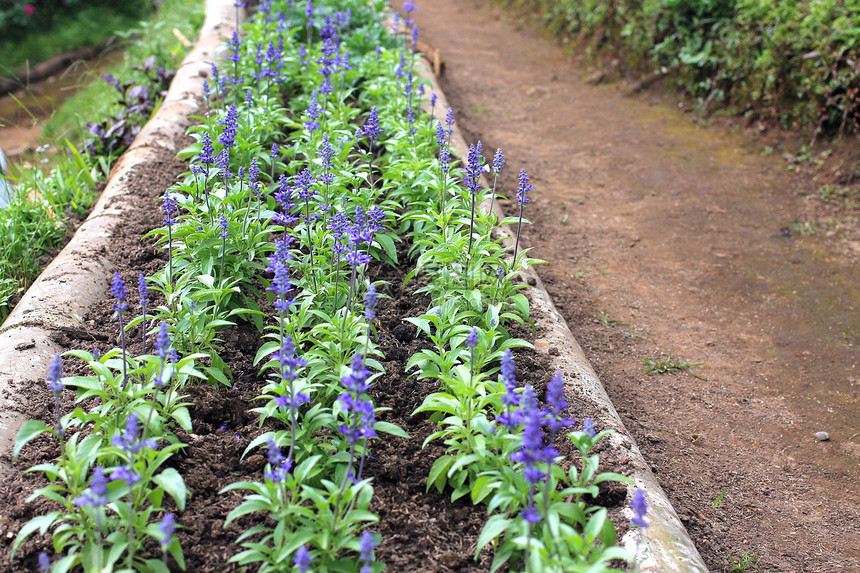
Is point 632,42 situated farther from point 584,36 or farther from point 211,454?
point 211,454

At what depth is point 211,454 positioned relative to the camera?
2.84m

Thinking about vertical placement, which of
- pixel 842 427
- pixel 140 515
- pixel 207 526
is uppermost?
pixel 140 515

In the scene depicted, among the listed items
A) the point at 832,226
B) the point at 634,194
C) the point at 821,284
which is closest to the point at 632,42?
the point at 634,194

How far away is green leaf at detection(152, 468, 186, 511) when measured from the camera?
2.25m

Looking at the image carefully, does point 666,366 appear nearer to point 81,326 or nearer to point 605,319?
point 605,319

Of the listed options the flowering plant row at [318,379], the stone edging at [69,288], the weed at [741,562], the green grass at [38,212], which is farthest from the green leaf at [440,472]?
the green grass at [38,212]

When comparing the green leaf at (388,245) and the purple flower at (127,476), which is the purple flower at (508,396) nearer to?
the purple flower at (127,476)

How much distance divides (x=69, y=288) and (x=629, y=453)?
9.90 feet

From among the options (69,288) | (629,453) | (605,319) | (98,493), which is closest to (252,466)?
(98,493)

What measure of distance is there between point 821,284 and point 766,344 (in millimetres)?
995

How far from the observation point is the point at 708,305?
498 cm

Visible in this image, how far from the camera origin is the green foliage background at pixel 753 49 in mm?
6688

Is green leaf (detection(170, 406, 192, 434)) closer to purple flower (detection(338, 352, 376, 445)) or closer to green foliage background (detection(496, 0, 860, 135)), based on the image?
purple flower (detection(338, 352, 376, 445))

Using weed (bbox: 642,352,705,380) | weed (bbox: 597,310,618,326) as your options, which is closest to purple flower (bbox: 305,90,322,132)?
weed (bbox: 597,310,618,326)
